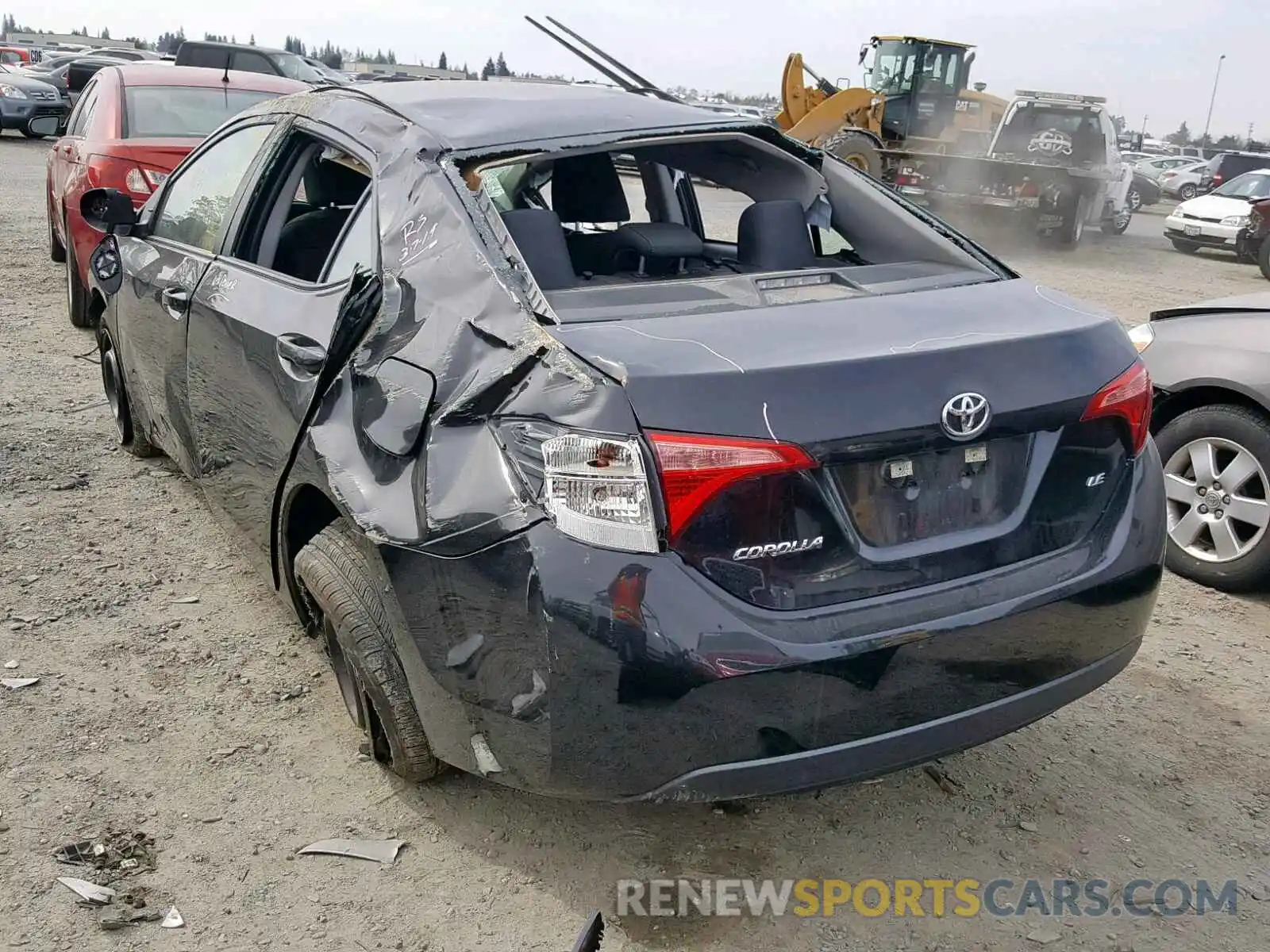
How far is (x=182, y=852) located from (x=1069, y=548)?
209 centimetres

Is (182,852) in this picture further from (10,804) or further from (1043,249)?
(1043,249)

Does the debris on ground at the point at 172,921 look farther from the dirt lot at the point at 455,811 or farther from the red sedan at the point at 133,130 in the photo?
the red sedan at the point at 133,130

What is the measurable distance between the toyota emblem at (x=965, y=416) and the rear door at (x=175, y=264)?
2337 mm

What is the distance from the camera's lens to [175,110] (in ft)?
23.7

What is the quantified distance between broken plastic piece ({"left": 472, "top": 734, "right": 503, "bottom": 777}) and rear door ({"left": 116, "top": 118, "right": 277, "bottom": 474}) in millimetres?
2032

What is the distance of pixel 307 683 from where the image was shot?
3359 mm

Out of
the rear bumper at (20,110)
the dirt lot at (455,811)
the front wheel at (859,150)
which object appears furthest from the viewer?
the rear bumper at (20,110)

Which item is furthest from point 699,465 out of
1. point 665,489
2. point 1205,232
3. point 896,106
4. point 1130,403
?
point 896,106

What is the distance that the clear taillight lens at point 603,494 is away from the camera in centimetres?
205

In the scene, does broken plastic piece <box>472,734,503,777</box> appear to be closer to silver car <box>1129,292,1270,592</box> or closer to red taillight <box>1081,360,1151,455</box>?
red taillight <box>1081,360,1151,455</box>

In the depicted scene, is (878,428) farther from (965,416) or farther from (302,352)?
(302,352)

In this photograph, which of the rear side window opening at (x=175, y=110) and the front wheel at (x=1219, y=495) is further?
the rear side window opening at (x=175, y=110)

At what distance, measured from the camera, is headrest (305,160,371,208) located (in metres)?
3.15

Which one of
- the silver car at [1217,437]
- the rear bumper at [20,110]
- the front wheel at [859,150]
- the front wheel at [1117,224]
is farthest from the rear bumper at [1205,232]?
the rear bumper at [20,110]
